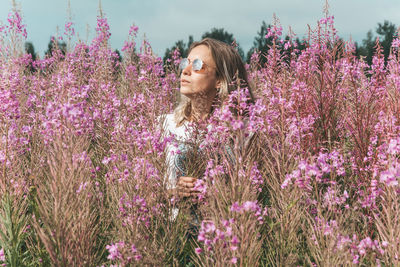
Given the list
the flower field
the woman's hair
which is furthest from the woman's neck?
the flower field

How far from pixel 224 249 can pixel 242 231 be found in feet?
0.46

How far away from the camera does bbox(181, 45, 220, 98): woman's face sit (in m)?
3.37

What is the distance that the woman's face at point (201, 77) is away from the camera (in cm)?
337

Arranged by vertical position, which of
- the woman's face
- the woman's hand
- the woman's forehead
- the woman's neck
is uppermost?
the woman's forehead

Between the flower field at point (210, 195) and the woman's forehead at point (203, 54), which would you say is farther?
the woman's forehead at point (203, 54)

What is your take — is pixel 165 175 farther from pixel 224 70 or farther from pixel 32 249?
pixel 224 70

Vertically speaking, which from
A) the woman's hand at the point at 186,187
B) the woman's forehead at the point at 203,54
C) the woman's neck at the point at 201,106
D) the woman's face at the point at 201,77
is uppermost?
the woman's forehead at the point at 203,54

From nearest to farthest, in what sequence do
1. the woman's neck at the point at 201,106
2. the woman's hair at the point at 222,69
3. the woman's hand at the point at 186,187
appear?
the woman's hand at the point at 186,187, the woman's neck at the point at 201,106, the woman's hair at the point at 222,69

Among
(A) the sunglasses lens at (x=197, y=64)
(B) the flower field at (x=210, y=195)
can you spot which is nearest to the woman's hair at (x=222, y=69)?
(A) the sunglasses lens at (x=197, y=64)

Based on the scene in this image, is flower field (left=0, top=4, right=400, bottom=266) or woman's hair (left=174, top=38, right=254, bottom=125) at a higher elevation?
woman's hair (left=174, top=38, right=254, bottom=125)

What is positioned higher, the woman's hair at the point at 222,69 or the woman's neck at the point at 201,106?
the woman's hair at the point at 222,69

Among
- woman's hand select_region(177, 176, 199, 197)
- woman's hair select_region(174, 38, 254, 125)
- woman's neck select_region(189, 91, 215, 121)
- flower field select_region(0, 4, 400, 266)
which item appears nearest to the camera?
flower field select_region(0, 4, 400, 266)

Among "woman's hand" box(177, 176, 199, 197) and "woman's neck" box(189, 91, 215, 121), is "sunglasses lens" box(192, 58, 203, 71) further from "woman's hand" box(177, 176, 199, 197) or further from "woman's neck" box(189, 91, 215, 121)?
"woman's hand" box(177, 176, 199, 197)

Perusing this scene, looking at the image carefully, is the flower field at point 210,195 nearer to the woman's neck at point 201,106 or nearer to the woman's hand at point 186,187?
the woman's hand at point 186,187
